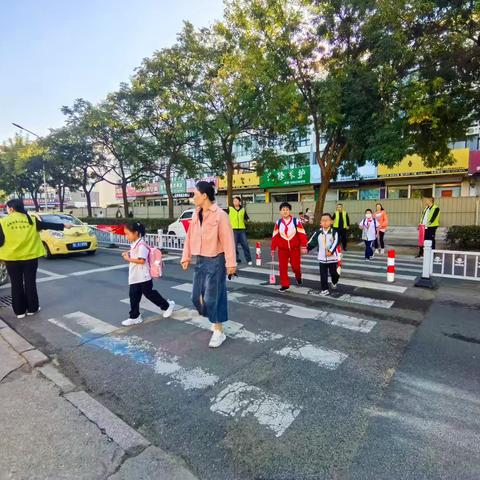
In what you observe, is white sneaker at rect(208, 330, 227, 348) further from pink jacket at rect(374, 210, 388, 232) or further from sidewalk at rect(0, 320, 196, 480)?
pink jacket at rect(374, 210, 388, 232)

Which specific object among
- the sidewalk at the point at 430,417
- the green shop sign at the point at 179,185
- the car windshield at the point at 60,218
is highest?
the green shop sign at the point at 179,185

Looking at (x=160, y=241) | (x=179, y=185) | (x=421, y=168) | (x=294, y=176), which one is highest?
(x=179, y=185)

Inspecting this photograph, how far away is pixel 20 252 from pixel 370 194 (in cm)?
2544

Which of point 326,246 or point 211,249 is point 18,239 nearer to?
point 211,249

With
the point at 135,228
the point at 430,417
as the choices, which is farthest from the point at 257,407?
the point at 135,228

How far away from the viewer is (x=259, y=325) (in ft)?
15.0

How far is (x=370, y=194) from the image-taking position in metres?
25.8

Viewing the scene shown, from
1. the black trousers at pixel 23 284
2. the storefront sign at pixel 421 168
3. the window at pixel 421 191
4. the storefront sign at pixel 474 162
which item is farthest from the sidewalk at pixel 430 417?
the window at pixel 421 191

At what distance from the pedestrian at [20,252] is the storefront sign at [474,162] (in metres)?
22.6

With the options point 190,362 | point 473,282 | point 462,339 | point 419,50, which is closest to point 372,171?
point 419,50

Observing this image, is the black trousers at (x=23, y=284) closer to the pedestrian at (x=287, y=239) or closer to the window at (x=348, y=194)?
the pedestrian at (x=287, y=239)

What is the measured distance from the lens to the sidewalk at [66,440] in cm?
205

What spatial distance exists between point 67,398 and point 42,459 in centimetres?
75

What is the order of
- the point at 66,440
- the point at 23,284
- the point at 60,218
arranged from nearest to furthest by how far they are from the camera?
the point at 66,440 → the point at 23,284 → the point at 60,218
